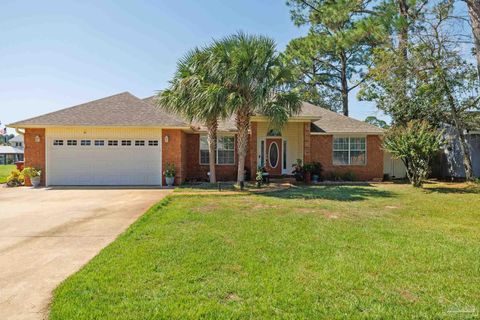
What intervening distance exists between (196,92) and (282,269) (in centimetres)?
1006

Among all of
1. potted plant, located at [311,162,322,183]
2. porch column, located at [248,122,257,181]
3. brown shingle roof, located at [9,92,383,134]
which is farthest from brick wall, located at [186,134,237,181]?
potted plant, located at [311,162,322,183]

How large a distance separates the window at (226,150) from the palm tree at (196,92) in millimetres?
3126

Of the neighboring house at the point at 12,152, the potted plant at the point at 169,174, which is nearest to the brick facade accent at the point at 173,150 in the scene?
the potted plant at the point at 169,174

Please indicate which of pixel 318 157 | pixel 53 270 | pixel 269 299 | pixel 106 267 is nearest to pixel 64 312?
pixel 106 267

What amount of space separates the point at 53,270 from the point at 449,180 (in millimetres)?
20749

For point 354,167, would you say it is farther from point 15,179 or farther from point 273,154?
point 15,179

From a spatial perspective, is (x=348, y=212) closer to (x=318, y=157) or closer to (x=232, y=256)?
(x=232, y=256)

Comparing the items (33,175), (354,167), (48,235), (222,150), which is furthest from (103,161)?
(354,167)

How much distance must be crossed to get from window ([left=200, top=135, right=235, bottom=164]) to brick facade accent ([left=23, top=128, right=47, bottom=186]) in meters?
8.26

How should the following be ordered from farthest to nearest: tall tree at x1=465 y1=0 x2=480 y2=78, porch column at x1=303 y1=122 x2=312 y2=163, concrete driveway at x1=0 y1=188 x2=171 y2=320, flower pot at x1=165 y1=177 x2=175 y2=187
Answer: porch column at x1=303 y1=122 x2=312 y2=163
flower pot at x1=165 y1=177 x2=175 y2=187
tall tree at x1=465 y1=0 x2=480 y2=78
concrete driveway at x1=0 y1=188 x2=171 y2=320

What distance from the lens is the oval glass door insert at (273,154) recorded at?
17844 millimetres

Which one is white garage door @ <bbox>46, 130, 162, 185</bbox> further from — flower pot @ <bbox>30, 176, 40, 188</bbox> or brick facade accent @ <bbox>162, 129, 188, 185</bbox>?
flower pot @ <bbox>30, 176, 40, 188</bbox>

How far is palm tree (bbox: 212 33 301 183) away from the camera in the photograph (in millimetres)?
12438

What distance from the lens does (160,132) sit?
15320 millimetres
